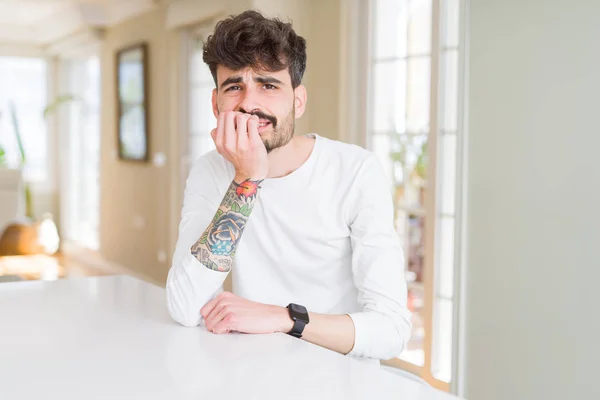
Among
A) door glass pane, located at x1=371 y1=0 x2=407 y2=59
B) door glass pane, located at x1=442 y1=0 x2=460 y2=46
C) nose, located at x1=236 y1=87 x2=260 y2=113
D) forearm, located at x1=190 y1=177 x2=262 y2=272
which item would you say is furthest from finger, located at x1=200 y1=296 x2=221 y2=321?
door glass pane, located at x1=371 y1=0 x2=407 y2=59

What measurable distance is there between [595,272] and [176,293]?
62.3 inches

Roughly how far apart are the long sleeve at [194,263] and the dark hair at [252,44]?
0.30 meters

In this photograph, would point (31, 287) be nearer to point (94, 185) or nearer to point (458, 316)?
point (458, 316)

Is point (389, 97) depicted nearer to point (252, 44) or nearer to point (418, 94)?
point (418, 94)

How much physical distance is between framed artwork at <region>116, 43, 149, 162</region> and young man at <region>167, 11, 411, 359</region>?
4417 millimetres

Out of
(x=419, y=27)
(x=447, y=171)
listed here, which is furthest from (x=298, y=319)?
(x=419, y=27)

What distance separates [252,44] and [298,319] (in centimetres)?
63

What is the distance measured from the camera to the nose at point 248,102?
5.16 feet

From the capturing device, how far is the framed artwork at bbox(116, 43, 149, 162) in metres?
6.01

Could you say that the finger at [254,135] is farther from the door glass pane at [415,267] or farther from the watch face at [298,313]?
the door glass pane at [415,267]

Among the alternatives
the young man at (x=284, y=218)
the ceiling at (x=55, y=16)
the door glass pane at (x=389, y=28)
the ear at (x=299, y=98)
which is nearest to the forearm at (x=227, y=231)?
the young man at (x=284, y=218)

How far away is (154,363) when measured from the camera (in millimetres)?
1059

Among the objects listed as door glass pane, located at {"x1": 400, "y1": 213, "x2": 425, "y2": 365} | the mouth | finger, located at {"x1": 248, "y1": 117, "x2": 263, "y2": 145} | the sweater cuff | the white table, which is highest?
the mouth

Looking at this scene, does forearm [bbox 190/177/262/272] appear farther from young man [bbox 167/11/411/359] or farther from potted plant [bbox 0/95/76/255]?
potted plant [bbox 0/95/76/255]
